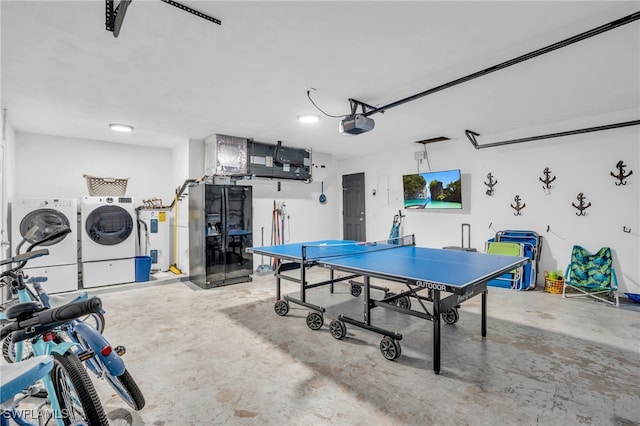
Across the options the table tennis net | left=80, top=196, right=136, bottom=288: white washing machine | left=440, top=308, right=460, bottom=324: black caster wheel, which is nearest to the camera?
the table tennis net

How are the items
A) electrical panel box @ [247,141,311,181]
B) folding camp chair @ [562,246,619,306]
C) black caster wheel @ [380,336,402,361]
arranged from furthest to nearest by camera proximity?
1. electrical panel box @ [247,141,311,181]
2. folding camp chair @ [562,246,619,306]
3. black caster wheel @ [380,336,402,361]

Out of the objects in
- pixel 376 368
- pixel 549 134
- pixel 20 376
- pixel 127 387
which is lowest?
pixel 376 368

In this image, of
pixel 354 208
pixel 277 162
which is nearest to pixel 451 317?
pixel 277 162

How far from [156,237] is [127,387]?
4.55 m

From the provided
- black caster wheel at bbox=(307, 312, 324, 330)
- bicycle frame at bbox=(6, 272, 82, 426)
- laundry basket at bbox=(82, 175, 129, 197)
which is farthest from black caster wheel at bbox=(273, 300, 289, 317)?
laundry basket at bbox=(82, 175, 129, 197)

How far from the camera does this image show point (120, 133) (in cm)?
531

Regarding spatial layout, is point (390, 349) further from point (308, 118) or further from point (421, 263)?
point (308, 118)

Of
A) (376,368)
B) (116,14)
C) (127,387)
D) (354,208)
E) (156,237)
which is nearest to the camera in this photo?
(127,387)

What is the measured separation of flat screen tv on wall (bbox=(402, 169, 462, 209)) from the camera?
19.7 feet

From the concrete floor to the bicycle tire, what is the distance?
13 cm

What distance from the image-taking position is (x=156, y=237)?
5945 millimetres

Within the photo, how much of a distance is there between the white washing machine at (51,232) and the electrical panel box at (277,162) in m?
2.95

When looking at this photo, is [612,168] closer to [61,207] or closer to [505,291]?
[505,291]

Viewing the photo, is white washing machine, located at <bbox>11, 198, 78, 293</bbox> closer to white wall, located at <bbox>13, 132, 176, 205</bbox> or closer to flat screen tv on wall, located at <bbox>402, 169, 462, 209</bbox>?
white wall, located at <bbox>13, 132, 176, 205</bbox>
